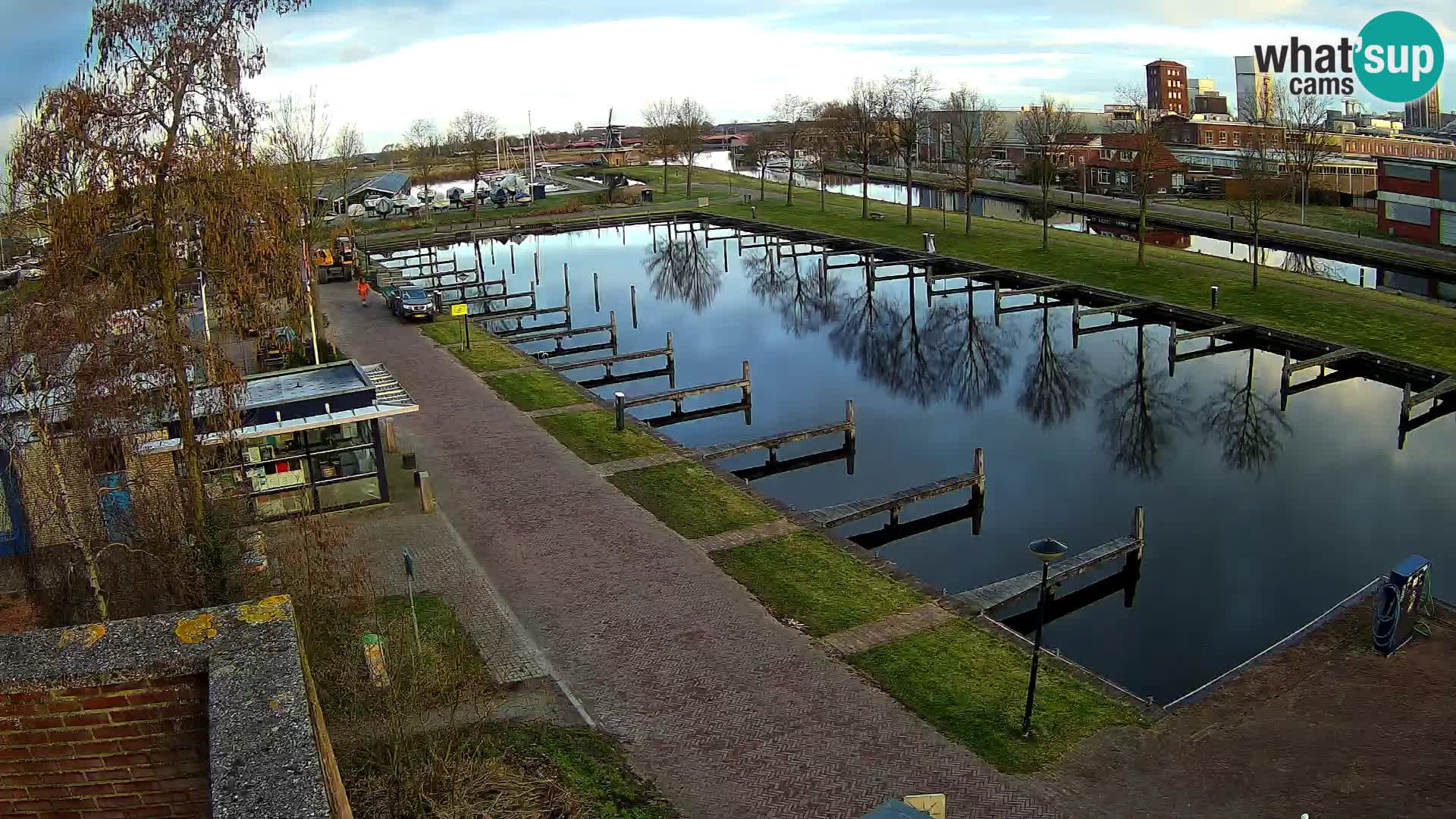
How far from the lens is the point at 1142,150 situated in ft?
160

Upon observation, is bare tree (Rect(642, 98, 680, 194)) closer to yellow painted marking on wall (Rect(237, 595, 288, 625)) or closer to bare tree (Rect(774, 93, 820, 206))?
bare tree (Rect(774, 93, 820, 206))

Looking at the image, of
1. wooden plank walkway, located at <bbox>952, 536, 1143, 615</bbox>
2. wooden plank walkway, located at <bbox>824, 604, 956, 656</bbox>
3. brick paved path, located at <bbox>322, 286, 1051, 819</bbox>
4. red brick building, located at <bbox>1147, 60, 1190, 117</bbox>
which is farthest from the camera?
red brick building, located at <bbox>1147, 60, 1190, 117</bbox>

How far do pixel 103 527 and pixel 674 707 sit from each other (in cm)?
765

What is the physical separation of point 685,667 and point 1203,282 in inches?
1387

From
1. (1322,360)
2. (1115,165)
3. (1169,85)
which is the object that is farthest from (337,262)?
(1169,85)

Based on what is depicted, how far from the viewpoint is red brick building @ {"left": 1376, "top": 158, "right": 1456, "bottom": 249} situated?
5025 cm

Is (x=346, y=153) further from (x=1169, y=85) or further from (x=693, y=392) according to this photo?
(x=1169, y=85)

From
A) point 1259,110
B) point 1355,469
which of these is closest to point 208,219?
point 1355,469

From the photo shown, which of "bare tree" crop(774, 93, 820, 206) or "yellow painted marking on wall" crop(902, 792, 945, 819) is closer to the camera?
"yellow painted marking on wall" crop(902, 792, 945, 819)

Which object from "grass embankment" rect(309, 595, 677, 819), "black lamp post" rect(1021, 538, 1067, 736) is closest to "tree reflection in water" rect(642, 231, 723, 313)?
"black lamp post" rect(1021, 538, 1067, 736)

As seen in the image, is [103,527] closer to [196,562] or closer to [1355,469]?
[196,562]

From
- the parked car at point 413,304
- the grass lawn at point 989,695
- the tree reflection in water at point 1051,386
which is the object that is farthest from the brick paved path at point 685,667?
the parked car at point 413,304

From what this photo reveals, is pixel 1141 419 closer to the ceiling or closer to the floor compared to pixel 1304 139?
closer to the floor

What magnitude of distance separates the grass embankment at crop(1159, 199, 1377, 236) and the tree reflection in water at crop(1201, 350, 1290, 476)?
26448 mm
